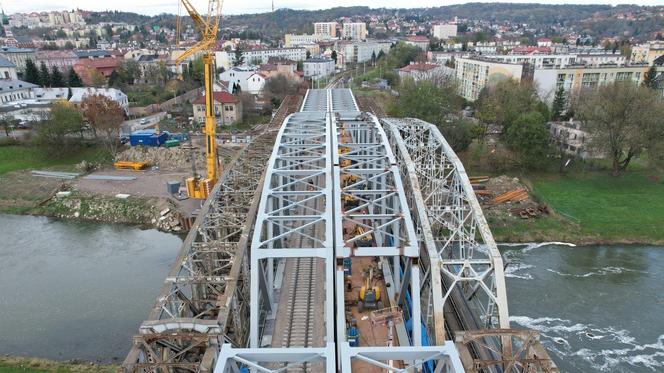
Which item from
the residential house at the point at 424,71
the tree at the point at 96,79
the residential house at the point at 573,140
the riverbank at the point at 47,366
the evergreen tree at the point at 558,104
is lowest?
the riverbank at the point at 47,366

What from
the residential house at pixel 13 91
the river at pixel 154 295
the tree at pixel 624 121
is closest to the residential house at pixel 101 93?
the residential house at pixel 13 91

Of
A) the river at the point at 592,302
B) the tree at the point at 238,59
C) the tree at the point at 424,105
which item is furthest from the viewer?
the tree at the point at 238,59

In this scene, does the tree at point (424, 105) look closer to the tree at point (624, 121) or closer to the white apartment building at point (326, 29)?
the tree at point (624, 121)

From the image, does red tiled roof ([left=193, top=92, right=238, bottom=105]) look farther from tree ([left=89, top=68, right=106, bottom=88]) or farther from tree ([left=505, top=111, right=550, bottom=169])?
tree ([left=505, top=111, right=550, bottom=169])

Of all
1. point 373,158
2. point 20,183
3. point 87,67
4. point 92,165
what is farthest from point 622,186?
point 87,67

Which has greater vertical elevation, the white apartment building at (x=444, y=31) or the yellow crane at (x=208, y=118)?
the white apartment building at (x=444, y=31)

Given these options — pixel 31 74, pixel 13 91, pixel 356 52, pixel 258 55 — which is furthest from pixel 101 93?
pixel 356 52

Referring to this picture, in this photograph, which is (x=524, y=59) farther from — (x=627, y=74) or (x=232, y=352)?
(x=232, y=352)
